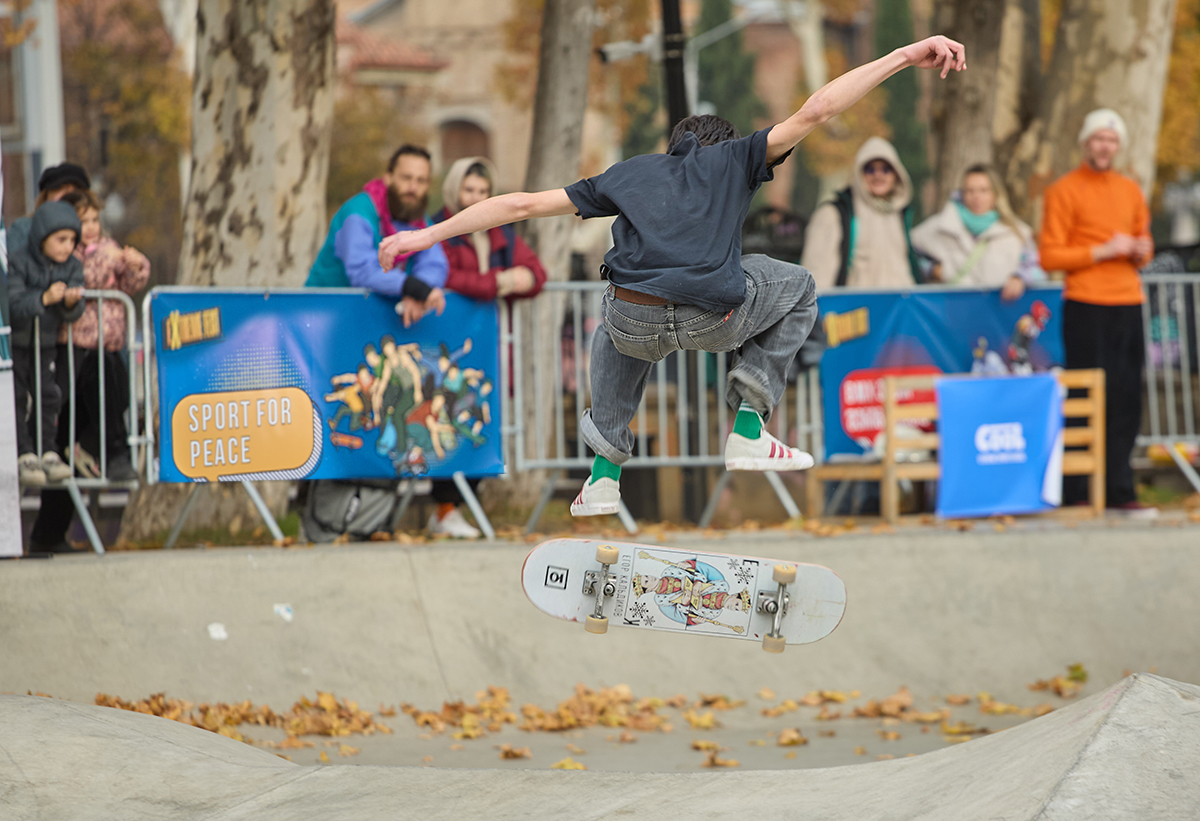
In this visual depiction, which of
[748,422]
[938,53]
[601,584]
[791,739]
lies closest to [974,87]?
[791,739]

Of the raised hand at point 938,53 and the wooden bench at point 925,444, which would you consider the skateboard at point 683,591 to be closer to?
the raised hand at point 938,53

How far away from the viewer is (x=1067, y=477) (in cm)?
884

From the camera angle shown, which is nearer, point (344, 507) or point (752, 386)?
point (752, 386)

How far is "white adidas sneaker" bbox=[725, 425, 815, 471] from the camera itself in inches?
188

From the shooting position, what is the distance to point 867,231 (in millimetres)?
8852

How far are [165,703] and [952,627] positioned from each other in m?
4.30

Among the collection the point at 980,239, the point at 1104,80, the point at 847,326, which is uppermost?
the point at 1104,80

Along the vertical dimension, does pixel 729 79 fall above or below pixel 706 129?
above

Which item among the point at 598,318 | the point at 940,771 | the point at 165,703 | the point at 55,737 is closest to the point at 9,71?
the point at 598,318

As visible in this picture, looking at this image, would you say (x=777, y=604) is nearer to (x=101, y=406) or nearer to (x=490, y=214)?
(x=490, y=214)

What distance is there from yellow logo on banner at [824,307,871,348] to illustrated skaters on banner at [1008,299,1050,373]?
1.05 meters

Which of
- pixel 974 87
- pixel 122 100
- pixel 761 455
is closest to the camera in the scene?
pixel 761 455

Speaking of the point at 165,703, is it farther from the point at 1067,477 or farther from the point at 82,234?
the point at 1067,477

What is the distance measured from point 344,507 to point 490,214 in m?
3.59
